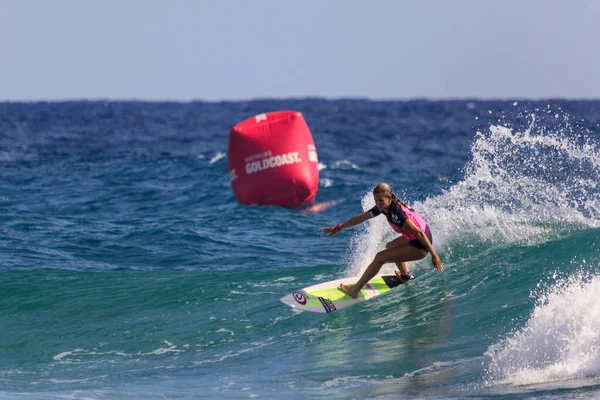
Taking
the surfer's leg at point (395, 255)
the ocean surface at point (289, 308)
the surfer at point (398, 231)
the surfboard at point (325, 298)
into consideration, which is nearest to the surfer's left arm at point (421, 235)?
the surfer at point (398, 231)

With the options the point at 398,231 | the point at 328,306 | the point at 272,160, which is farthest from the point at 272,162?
the point at 398,231

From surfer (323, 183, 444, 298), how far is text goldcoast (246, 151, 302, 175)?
8.61 meters

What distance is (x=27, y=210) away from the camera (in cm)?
1956

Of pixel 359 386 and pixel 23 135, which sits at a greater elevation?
pixel 23 135

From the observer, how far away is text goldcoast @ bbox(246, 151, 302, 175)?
61.2ft

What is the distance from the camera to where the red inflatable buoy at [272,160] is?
18.7 m

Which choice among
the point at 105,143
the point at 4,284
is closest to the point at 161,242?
the point at 4,284

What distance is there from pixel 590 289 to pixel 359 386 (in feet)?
7.59

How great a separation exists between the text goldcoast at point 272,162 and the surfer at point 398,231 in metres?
8.61

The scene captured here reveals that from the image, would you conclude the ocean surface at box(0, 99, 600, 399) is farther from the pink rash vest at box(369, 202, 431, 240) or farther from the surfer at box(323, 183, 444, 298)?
the pink rash vest at box(369, 202, 431, 240)

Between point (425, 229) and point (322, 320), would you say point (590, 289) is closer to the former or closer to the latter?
point (425, 229)

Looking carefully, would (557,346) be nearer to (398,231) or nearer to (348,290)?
(398,231)

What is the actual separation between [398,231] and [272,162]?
8.97 m

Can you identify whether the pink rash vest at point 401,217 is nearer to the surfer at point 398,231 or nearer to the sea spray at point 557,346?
the surfer at point 398,231
